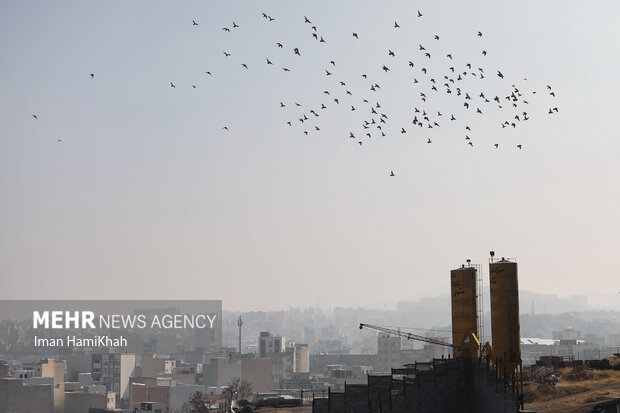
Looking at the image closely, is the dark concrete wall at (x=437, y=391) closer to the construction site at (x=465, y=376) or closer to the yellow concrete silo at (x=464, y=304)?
the construction site at (x=465, y=376)

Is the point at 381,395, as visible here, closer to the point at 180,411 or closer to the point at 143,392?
the point at 180,411

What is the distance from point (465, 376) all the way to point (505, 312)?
758 cm

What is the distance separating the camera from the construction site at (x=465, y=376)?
40281mm

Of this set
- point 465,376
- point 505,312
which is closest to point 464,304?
point 505,312

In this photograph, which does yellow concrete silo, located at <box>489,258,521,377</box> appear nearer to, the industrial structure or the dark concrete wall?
the industrial structure

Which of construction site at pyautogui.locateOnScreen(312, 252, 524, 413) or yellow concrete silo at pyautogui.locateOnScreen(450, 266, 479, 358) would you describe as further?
yellow concrete silo at pyautogui.locateOnScreen(450, 266, 479, 358)

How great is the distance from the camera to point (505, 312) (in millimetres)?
48531

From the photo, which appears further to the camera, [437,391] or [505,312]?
[505,312]

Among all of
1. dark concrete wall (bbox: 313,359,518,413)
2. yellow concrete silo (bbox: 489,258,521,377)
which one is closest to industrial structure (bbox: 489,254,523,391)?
yellow concrete silo (bbox: 489,258,521,377)

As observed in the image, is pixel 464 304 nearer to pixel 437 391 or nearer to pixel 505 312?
pixel 505 312

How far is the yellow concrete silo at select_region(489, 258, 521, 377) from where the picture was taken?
159 ft

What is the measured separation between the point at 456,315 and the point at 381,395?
9.46 m

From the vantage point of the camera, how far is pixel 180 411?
153 metres

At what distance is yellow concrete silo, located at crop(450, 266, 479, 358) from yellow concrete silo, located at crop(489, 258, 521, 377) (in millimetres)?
1028
